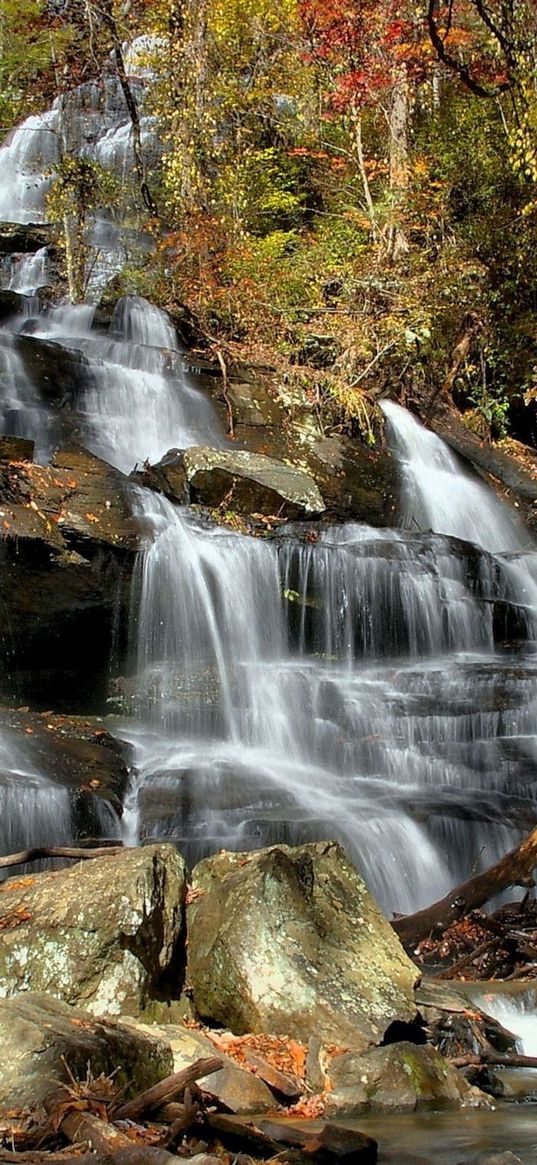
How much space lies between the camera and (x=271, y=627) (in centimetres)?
1138

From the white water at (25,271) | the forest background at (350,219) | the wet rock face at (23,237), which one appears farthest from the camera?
the wet rock face at (23,237)

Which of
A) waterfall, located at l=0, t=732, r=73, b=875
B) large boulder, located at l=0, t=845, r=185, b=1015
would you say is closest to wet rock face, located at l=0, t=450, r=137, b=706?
waterfall, located at l=0, t=732, r=73, b=875

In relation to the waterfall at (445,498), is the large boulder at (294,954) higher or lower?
lower

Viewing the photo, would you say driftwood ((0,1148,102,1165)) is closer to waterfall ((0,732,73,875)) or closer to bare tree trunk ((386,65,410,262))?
waterfall ((0,732,73,875))

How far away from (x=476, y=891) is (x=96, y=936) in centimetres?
350

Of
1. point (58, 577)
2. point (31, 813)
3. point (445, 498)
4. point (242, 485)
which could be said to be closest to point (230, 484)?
point (242, 485)

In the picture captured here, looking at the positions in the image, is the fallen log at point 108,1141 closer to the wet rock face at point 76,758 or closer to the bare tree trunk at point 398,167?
the wet rock face at point 76,758

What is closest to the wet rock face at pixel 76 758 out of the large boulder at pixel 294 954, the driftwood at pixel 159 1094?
the large boulder at pixel 294 954

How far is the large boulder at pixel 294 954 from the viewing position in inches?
156

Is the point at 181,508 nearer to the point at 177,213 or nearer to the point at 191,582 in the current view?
the point at 191,582

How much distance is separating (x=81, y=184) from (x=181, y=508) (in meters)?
9.71

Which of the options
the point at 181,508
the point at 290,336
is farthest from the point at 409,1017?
the point at 290,336

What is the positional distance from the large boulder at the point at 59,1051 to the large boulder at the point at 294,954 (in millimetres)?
774

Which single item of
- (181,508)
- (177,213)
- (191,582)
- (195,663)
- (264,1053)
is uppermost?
(177,213)
